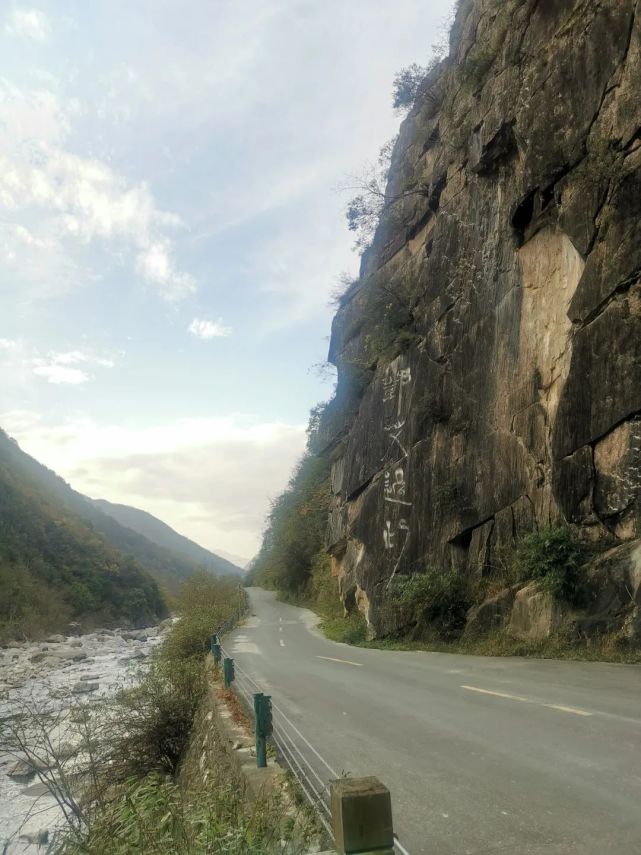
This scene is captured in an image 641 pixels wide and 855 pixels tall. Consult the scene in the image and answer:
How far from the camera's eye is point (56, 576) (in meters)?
66.8

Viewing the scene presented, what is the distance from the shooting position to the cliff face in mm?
14578

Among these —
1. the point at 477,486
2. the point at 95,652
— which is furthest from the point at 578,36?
the point at 95,652

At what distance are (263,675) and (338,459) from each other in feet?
64.9

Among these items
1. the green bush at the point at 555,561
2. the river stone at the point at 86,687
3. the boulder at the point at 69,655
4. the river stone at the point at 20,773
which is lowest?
the river stone at the point at 20,773

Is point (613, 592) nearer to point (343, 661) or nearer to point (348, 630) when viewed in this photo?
point (343, 661)

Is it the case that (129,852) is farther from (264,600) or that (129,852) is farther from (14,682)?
(264,600)

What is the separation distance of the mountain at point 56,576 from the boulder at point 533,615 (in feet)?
142

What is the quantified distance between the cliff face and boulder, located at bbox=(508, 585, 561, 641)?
1.86 metres

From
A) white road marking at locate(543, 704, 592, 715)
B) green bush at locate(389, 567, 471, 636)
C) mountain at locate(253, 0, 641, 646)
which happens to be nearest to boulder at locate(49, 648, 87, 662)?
mountain at locate(253, 0, 641, 646)

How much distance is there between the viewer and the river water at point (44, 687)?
11.1 meters

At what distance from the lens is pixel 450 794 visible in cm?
530

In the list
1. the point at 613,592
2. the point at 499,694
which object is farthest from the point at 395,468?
the point at 499,694

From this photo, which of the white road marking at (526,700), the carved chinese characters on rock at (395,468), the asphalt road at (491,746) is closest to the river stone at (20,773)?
the asphalt road at (491,746)

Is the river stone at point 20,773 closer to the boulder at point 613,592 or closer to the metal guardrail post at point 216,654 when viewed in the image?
the metal guardrail post at point 216,654
